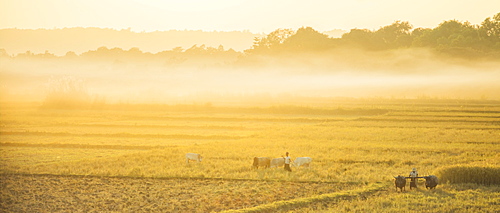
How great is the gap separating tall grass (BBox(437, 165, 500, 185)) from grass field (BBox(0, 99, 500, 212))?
0.26 m

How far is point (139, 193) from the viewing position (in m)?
18.5

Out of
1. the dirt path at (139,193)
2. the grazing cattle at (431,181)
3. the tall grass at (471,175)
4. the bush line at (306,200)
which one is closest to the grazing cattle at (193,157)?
the dirt path at (139,193)

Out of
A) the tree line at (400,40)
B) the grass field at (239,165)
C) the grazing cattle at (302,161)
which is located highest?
the tree line at (400,40)

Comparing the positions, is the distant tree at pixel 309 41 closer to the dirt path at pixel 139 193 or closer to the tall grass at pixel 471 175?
the tall grass at pixel 471 175

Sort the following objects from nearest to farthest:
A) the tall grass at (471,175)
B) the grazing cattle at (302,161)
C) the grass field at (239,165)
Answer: the grass field at (239,165)
the tall grass at (471,175)
the grazing cattle at (302,161)

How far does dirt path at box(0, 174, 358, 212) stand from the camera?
16781 mm

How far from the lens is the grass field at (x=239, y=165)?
56.4 feet

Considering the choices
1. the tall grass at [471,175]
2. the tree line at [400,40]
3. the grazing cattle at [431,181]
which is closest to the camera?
the grazing cattle at [431,181]

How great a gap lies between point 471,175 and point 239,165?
33.4ft

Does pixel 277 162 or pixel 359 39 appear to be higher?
pixel 359 39

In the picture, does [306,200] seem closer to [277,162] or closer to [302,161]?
[277,162]

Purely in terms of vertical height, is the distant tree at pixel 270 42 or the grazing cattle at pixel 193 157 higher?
the distant tree at pixel 270 42

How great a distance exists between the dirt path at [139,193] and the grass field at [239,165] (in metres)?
0.04

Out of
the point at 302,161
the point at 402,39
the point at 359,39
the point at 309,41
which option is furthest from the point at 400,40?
the point at 302,161
